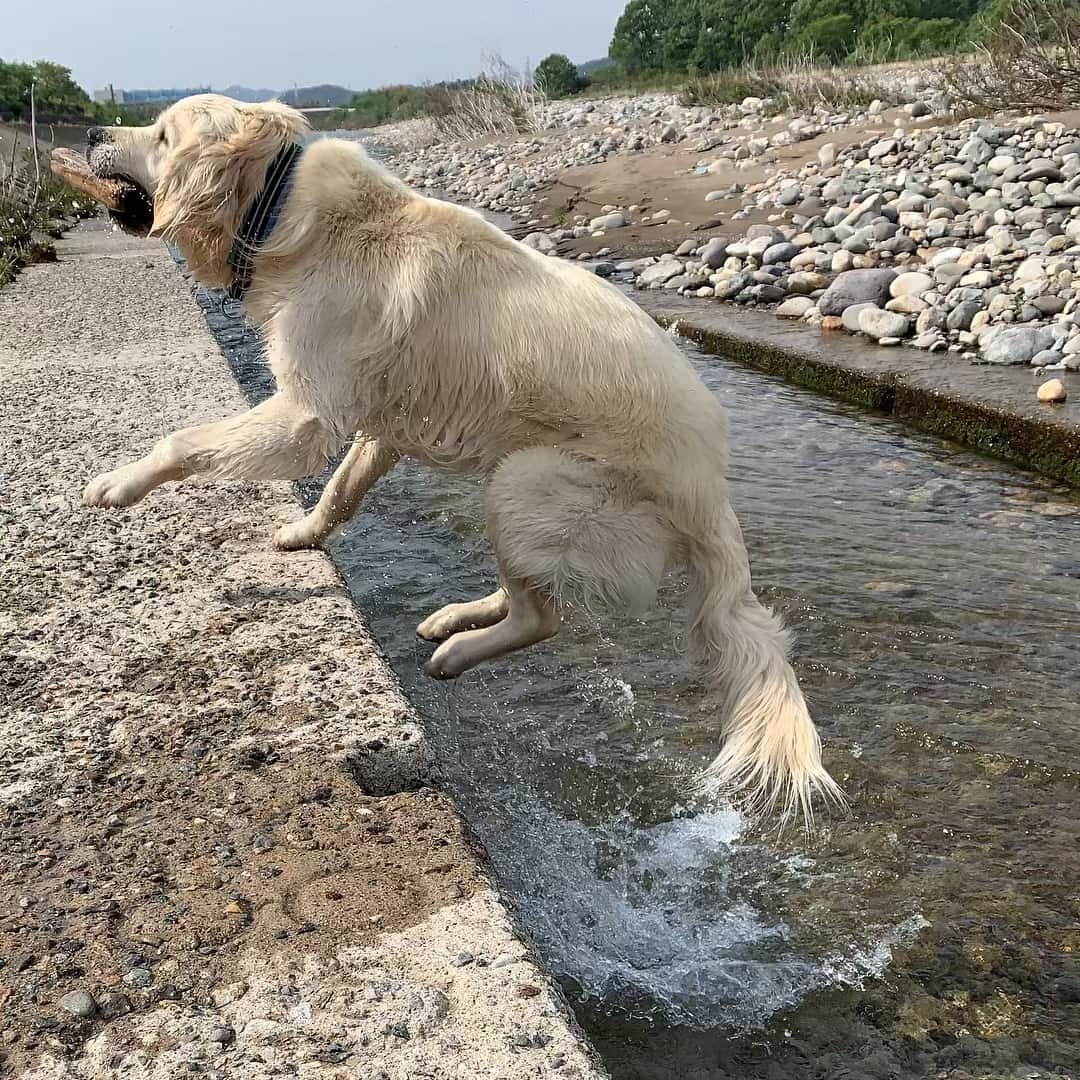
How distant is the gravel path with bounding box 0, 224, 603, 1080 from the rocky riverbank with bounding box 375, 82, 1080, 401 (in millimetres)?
5004

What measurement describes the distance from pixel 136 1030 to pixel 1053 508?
5007 millimetres

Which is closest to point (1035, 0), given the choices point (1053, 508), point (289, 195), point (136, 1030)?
point (1053, 508)

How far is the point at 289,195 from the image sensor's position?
3424 mm

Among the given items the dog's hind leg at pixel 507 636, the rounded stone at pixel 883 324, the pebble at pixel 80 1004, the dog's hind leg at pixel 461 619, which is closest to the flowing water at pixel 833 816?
the dog's hind leg at pixel 461 619

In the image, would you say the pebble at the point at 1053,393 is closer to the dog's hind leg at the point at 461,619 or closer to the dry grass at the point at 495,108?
the dog's hind leg at the point at 461,619

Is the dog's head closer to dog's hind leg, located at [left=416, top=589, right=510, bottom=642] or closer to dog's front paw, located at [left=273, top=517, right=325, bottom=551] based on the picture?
dog's front paw, located at [left=273, top=517, right=325, bottom=551]

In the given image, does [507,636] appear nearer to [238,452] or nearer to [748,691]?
[748,691]

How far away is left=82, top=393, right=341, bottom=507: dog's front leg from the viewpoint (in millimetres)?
3416

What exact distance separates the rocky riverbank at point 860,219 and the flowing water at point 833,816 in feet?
7.86

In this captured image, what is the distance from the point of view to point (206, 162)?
134 inches

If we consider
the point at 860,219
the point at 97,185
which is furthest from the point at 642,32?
the point at 97,185

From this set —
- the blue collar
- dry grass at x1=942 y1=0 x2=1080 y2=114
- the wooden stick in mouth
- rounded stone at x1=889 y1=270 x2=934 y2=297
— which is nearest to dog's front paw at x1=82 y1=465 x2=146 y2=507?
the blue collar

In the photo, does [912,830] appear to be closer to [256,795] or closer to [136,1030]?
[256,795]

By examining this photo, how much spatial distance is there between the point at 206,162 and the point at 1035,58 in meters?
12.7
